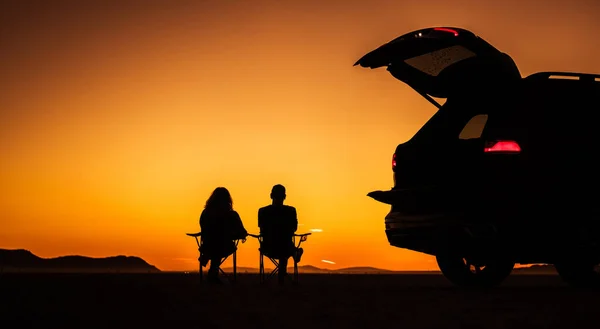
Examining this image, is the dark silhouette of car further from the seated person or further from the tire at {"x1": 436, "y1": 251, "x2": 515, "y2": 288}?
the seated person

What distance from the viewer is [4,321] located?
6746mm

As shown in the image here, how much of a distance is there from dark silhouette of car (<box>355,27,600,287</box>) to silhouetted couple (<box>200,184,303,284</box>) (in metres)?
4.95

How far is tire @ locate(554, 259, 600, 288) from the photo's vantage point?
9.70 meters

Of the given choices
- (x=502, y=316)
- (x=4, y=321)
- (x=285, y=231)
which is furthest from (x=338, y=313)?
(x=285, y=231)

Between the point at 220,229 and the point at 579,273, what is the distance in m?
6.42

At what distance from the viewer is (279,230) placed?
46.9 ft

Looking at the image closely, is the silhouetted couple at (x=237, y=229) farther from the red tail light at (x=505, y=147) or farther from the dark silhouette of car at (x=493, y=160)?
the red tail light at (x=505, y=147)

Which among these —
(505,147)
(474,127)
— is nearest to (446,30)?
(474,127)

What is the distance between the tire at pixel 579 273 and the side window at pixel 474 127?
195cm

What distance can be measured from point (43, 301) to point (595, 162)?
533 centimetres

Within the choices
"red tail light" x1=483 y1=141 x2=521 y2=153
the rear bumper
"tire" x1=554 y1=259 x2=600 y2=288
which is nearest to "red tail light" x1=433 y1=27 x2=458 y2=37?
"red tail light" x1=483 y1=141 x2=521 y2=153

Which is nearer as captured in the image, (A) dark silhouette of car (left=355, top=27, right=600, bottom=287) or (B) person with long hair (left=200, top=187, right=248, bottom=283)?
(A) dark silhouette of car (left=355, top=27, right=600, bottom=287)

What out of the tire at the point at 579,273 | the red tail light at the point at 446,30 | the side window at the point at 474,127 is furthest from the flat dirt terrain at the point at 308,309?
the red tail light at the point at 446,30

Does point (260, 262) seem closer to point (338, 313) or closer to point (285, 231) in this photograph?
point (285, 231)
